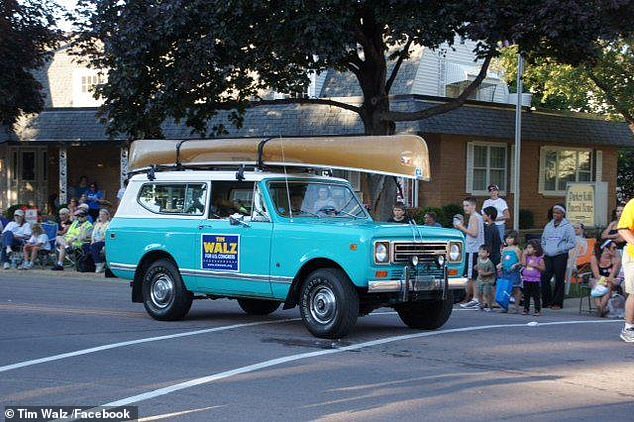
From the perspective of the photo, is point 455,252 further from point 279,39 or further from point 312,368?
point 279,39

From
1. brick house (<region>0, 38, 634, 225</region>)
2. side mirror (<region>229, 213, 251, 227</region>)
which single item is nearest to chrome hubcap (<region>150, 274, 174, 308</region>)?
side mirror (<region>229, 213, 251, 227</region>)

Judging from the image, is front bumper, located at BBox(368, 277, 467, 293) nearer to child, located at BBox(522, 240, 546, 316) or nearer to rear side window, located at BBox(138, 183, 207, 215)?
rear side window, located at BBox(138, 183, 207, 215)

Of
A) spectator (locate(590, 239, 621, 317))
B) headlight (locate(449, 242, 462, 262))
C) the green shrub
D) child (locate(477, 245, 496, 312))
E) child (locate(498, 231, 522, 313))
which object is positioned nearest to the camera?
headlight (locate(449, 242, 462, 262))

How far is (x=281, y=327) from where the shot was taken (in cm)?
1234

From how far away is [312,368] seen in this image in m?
9.34

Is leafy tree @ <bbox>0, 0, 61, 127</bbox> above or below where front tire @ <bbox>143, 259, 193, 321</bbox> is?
above

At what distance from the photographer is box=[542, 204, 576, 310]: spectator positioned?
15.6 metres

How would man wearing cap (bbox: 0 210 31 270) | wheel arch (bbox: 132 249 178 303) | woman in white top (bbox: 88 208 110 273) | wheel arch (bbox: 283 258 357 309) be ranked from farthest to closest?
man wearing cap (bbox: 0 210 31 270) < woman in white top (bbox: 88 208 110 273) < wheel arch (bbox: 132 249 178 303) < wheel arch (bbox: 283 258 357 309)

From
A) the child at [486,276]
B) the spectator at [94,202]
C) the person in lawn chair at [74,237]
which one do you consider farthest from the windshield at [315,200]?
the spectator at [94,202]

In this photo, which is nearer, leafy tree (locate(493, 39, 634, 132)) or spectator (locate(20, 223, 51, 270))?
spectator (locate(20, 223, 51, 270))

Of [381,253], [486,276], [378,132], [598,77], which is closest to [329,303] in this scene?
[381,253]

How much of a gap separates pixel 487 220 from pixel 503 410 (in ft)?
29.2

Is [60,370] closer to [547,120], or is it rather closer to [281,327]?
[281,327]

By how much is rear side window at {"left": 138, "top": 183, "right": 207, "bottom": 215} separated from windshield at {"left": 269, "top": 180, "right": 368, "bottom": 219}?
1215 millimetres
